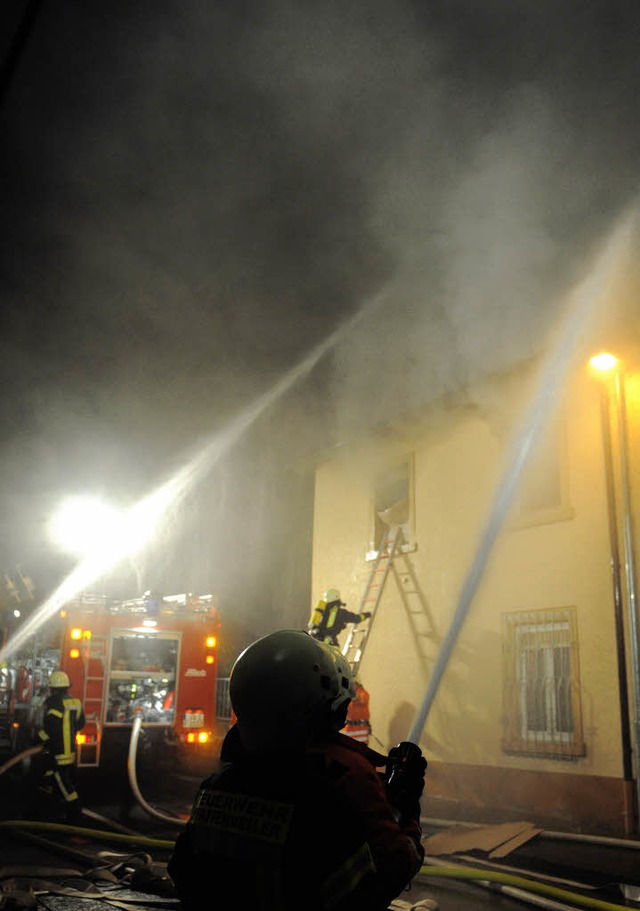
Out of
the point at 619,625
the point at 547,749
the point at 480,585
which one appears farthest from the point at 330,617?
the point at 619,625

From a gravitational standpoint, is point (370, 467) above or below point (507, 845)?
above

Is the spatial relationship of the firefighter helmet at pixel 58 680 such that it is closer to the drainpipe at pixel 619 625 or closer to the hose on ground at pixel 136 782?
the hose on ground at pixel 136 782

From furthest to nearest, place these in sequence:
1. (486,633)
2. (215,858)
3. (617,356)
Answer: (486,633) → (617,356) → (215,858)

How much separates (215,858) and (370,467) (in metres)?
10.7

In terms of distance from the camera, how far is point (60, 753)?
26.6ft

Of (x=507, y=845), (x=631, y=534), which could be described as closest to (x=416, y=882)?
(x=507, y=845)

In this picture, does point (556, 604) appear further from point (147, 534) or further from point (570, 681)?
point (147, 534)

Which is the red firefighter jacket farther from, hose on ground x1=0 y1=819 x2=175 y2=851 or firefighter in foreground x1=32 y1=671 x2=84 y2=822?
firefighter in foreground x1=32 y1=671 x2=84 y2=822

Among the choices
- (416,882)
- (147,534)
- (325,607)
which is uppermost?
(147,534)

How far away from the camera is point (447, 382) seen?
1037cm

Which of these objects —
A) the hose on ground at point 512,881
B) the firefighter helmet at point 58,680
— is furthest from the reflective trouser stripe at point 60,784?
the hose on ground at point 512,881

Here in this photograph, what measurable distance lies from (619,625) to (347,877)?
697 centimetres

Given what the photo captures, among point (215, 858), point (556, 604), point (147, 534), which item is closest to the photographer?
point (215, 858)

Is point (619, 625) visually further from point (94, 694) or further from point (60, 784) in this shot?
point (94, 694)
